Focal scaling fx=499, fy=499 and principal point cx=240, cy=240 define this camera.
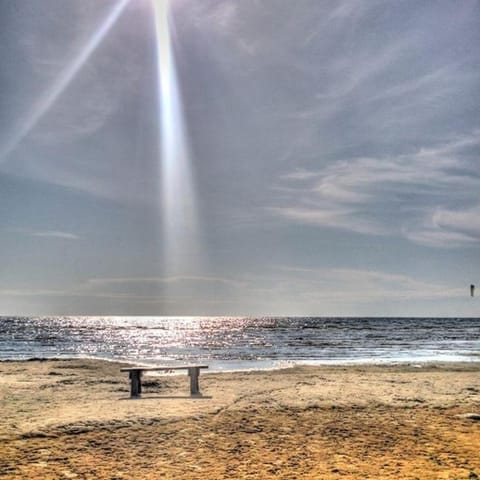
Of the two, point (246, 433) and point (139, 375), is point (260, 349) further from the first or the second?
point (246, 433)

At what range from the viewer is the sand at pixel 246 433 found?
6977mm

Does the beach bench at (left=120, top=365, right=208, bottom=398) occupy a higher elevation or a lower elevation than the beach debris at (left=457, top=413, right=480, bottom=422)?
higher

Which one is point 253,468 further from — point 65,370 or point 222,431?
point 65,370

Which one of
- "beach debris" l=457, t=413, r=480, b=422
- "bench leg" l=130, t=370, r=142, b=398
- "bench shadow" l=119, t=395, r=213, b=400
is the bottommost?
"bench shadow" l=119, t=395, r=213, b=400

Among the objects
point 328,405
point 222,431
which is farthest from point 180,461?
point 328,405

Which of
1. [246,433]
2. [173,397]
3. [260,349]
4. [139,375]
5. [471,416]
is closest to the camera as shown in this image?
[246,433]

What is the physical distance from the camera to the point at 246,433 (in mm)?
9008

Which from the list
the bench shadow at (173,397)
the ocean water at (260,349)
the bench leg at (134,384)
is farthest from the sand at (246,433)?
the ocean water at (260,349)

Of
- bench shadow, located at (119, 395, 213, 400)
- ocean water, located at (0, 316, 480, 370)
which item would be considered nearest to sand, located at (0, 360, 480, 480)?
bench shadow, located at (119, 395, 213, 400)

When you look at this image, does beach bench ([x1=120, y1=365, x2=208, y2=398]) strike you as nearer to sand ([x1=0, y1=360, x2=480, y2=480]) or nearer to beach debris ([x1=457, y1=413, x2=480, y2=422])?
sand ([x1=0, y1=360, x2=480, y2=480])

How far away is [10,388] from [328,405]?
10184mm

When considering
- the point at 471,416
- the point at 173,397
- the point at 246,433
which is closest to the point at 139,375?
the point at 173,397

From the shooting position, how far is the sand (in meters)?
6.98

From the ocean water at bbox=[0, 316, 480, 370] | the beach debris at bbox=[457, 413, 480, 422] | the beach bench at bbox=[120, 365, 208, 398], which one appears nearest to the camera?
the beach debris at bbox=[457, 413, 480, 422]
